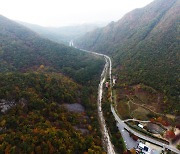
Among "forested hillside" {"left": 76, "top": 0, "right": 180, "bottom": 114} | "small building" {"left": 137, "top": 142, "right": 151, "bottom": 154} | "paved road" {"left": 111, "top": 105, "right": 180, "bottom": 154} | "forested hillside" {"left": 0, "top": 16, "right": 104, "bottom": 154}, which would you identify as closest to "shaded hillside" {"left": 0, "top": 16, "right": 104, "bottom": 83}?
"forested hillside" {"left": 0, "top": 16, "right": 104, "bottom": 154}

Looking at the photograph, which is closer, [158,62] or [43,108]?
[43,108]

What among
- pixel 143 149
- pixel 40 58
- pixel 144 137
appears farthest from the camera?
pixel 40 58

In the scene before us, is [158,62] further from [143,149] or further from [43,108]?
[43,108]

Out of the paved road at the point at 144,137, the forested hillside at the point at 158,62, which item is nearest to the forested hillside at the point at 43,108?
the paved road at the point at 144,137

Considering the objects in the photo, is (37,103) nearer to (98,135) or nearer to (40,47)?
(98,135)

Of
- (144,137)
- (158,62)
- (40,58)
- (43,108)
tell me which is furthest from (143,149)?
(40,58)

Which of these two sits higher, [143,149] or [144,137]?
[144,137]

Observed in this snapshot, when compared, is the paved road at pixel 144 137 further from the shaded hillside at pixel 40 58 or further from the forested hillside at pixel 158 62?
the shaded hillside at pixel 40 58

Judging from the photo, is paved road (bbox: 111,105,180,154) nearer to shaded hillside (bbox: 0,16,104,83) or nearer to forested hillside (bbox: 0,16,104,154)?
forested hillside (bbox: 0,16,104,154)

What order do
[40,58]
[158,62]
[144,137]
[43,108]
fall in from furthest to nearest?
[40,58], [158,62], [43,108], [144,137]

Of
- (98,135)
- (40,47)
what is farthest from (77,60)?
(98,135)
